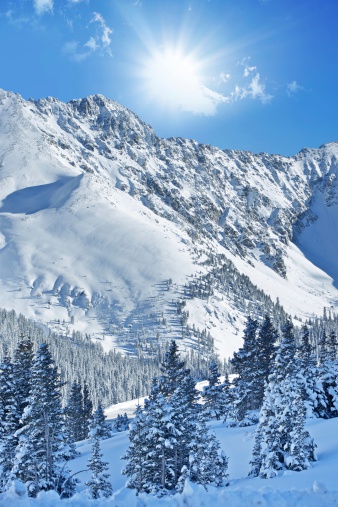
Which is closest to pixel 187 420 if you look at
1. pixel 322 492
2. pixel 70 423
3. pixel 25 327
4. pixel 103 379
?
pixel 322 492

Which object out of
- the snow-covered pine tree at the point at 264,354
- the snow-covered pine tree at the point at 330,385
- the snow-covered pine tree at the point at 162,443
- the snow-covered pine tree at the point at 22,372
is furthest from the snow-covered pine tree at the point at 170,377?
the snow-covered pine tree at the point at 264,354

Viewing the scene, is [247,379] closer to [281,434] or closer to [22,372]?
[281,434]

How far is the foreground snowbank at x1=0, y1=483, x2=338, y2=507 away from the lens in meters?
7.93

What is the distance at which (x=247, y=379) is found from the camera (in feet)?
156

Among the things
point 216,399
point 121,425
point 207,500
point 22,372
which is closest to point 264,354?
point 216,399

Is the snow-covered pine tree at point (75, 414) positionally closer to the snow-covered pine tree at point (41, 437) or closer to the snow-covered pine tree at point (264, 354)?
the snow-covered pine tree at point (264, 354)

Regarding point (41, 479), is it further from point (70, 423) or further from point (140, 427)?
point (70, 423)

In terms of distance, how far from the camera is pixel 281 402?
956 inches

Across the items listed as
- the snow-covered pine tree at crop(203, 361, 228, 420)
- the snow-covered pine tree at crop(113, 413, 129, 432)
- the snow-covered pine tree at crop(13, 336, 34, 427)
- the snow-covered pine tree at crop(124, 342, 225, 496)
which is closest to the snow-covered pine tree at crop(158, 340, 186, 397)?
the snow-covered pine tree at crop(124, 342, 225, 496)

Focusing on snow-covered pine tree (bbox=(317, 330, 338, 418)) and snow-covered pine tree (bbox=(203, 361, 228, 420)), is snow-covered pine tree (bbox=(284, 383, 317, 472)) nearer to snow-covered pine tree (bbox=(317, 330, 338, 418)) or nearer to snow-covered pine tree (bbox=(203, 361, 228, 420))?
snow-covered pine tree (bbox=(317, 330, 338, 418))

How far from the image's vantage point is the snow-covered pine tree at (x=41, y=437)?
25.5 metres

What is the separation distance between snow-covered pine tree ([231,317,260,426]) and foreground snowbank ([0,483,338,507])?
3800 centimetres

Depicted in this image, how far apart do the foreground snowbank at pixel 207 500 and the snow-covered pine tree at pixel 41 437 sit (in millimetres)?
18614

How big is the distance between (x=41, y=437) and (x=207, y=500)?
22.8 metres
